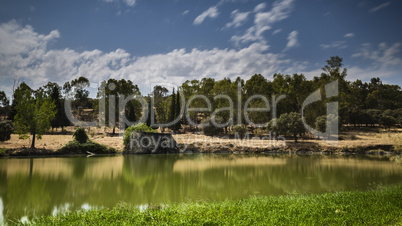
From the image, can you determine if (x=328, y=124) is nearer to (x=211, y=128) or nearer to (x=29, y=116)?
(x=211, y=128)

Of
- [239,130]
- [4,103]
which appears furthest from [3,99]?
[239,130]

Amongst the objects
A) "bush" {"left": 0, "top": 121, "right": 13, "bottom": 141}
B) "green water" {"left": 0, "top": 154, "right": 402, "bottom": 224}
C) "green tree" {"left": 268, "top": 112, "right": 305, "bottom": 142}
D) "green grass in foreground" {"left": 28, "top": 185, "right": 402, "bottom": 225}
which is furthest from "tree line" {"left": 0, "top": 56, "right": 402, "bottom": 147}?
"green grass in foreground" {"left": 28, "top": 185, "right": 402, "bottom": 225}

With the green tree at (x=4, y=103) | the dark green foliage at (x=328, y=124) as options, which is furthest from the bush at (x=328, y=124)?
the green tree at (x=4, y=103)

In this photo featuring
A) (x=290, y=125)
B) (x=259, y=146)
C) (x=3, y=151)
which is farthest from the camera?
(x=290, y=125)

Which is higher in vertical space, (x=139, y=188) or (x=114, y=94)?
(x=114, y=94)

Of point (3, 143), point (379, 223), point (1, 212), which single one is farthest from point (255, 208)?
point (3, 143)

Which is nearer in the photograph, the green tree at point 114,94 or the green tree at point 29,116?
the green tree at point 29,116

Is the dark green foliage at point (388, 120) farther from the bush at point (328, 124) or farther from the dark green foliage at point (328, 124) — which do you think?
the dark green foliage at point (328, 124)

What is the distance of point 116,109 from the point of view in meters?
48.3

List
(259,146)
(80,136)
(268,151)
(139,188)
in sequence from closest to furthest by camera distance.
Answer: (139,188) → (80,136) → (268,151) → (259,146)

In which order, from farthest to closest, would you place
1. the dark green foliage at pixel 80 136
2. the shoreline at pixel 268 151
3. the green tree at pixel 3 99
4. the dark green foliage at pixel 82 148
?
the green tree at pixel 3 99, the dark green foliage at pixel 80 136, the dark green foliage at pixel 82 148, the shoreline at pixel 268 151

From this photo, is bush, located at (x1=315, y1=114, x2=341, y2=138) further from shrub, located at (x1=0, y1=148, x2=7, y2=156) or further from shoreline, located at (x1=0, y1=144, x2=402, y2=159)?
shrub, located at (x1=0, y1=148, x2=7, y2=156)

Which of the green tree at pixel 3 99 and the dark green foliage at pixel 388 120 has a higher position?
the green tree at pixel 3 99

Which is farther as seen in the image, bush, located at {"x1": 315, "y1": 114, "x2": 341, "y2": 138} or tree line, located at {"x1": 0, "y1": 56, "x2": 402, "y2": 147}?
tree line, located at {"x1": 0, "y1": 56, "x2": 402, "y2": 147}
